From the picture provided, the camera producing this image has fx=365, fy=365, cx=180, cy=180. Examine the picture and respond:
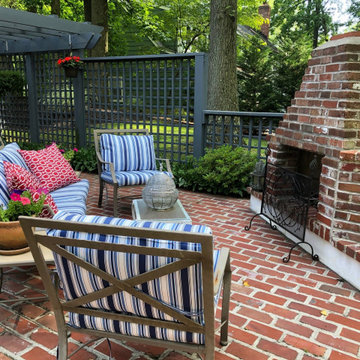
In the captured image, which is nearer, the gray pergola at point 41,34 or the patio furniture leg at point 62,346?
→ the patio furniture leg at point 62,346

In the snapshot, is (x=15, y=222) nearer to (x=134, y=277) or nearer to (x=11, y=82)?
(x=134, y=277)

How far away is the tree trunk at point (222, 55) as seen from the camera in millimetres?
7094

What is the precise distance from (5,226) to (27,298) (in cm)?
62

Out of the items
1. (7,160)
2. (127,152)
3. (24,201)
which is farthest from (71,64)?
(24,201)

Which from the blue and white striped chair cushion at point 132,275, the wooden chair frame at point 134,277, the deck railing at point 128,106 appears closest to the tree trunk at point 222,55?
the deck railing at point 128,106

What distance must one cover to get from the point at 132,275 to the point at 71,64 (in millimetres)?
5639

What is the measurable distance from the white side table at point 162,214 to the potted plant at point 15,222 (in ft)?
3.61

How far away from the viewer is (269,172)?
3908mm

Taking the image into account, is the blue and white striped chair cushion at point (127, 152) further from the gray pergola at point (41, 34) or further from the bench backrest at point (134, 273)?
the bench backrest at point (134, 273)

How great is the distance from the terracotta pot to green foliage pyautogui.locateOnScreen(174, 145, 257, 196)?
315 centimetres

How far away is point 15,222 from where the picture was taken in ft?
7.01

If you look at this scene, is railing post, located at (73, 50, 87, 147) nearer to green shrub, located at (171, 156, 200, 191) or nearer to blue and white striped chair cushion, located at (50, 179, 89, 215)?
green shrub, located at (171, 156, 200, 191)

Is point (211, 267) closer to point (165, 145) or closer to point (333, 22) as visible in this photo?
point (165, 145)

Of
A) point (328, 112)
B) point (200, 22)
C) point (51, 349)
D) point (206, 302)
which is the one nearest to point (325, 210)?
point (328, 112)
